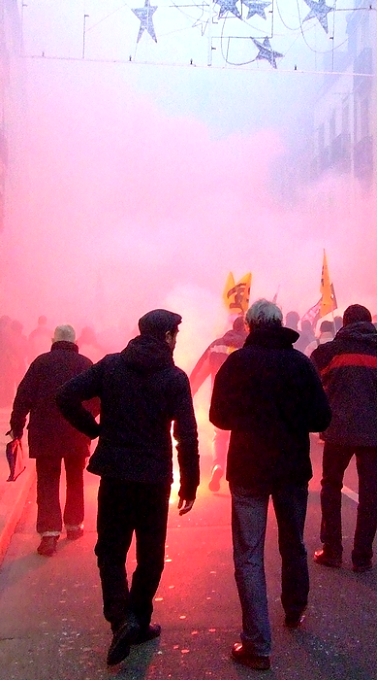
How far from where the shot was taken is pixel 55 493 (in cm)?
464

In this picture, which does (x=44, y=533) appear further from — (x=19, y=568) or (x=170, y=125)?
(x=170, y=125)

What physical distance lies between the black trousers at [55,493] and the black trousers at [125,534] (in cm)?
159

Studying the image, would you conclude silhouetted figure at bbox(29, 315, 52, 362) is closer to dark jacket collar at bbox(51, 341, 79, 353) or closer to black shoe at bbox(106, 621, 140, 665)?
dark jacket collar at bbox(51, 341, 79, 353)

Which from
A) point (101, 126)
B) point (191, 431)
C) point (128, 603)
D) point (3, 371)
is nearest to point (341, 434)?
point (191, 431)

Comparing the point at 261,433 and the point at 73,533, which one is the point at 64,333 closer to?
the point at 73,533

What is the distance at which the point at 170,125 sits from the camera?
63.0ft

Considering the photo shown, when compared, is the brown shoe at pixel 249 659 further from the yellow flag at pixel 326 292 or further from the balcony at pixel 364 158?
the balcony at pixel 364 158

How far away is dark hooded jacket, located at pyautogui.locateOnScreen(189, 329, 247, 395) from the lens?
621cm

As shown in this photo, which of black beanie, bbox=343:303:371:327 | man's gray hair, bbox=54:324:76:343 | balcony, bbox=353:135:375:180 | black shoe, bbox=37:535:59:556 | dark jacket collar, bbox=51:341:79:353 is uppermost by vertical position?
balcony, bbox=353:135:375:180

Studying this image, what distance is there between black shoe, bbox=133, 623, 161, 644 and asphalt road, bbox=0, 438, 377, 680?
0.03 metres

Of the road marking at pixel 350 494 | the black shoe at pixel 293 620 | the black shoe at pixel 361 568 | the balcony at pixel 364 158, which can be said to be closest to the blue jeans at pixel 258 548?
the black shoe at pixel 293 620

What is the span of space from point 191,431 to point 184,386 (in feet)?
0.62

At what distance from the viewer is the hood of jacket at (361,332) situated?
4051 mm

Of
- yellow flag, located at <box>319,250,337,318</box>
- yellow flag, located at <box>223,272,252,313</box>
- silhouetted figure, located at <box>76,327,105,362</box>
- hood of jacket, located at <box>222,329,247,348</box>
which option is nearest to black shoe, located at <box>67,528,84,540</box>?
hood of jacket, located at <box>222,329,247,348</box>
